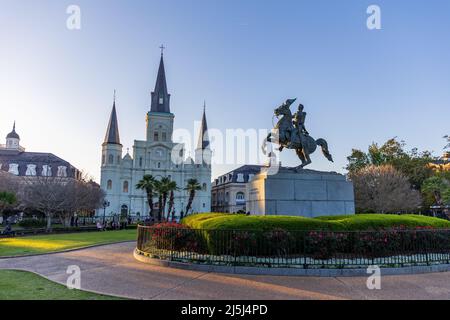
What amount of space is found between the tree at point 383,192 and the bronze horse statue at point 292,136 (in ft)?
110

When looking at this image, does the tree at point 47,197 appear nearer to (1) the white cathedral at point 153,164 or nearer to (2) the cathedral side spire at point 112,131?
(1) the white cathedral at point 153,164

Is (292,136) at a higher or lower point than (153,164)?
lower

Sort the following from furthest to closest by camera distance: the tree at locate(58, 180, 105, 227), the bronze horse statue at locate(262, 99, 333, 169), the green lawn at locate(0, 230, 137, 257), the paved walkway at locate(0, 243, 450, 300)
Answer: the tree at locate(58, 180, 105, 227), the bronze horse statue at locate(262, 99, 333, 169), the green lawn at locate(0, 230, 137, 257), the paved walkway at locate(0, 243, 450, 300)

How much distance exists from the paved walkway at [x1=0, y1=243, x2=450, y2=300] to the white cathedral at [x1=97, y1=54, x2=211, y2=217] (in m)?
59.7

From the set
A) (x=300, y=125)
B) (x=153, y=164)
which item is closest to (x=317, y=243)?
(x=300, y=125)

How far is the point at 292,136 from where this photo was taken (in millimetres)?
15766

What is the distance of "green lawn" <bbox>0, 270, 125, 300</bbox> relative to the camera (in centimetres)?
679

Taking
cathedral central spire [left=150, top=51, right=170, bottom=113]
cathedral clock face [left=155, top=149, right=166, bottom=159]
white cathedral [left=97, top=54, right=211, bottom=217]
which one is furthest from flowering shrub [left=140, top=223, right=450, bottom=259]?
cathedral central spire [left=150, top=51, right=170, bottom=113]

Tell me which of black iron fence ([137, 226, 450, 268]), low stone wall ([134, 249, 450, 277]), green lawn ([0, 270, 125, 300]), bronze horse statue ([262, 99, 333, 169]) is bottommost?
green lawn ([0, 270, 125, 300])

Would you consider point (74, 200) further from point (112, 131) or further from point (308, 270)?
point (308, 270)

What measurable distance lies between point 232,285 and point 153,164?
69084mm

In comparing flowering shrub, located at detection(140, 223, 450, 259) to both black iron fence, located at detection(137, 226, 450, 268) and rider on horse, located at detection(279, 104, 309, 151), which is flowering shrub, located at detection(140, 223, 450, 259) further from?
rider on horse, located at detection(279, 104, 309, 151)

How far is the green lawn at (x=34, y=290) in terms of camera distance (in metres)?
6.79
